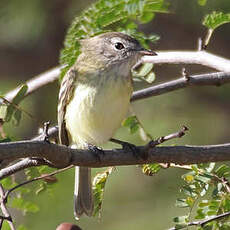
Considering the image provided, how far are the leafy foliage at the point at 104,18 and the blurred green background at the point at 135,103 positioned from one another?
1.44 metres

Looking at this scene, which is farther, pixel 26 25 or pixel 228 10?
pixel 26 25

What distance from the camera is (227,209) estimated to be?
304 cm

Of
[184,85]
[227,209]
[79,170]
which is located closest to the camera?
[227,209]

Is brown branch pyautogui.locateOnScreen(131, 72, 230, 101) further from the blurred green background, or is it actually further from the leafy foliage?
the blurred green background

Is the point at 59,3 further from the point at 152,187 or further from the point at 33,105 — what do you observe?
the point at 152,187

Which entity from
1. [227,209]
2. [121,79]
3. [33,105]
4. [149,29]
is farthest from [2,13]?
[227,209]

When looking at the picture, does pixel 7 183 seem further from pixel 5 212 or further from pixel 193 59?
pixel 193 59

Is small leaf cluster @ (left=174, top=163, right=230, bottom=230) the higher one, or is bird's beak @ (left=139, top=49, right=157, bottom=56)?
bird's beak @ (left=139, top=49, right=157, bottom=56)

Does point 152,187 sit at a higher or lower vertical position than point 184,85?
lower

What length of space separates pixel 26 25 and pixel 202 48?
2462 millimetres

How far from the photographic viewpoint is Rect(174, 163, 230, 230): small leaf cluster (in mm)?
3027

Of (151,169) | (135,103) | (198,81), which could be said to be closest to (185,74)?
(198,81)

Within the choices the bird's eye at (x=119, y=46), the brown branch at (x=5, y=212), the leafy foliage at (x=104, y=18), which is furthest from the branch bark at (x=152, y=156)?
the bird's eye at (x=119, y=46)

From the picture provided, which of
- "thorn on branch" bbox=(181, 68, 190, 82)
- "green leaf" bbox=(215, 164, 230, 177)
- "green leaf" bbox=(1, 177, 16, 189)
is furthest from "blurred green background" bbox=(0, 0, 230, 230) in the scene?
"green leaf" bbox=(215, 164, 230, 177)
